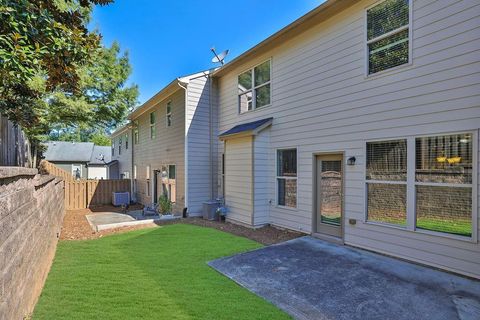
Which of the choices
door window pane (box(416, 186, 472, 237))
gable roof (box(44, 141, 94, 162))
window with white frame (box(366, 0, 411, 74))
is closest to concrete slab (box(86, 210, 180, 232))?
door window pane (box(416, 186, 472, 237))

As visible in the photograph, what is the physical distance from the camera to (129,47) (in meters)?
18.7

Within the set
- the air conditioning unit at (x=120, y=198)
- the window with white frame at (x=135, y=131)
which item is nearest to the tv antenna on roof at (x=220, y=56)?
the window with white frame at (x=135, y=131)

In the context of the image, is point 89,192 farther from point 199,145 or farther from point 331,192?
point 331,192

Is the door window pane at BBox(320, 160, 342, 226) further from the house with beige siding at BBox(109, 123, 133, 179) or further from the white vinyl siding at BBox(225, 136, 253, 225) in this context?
the house with beige siding at BBox(109, 123, 133, 179)

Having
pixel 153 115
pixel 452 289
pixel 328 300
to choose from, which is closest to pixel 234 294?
pixel 328 300

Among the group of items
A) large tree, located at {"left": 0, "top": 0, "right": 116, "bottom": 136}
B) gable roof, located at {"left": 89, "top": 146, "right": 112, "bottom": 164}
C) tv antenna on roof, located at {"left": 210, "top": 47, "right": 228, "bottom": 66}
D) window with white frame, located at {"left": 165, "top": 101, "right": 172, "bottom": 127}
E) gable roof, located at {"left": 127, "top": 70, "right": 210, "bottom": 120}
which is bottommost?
gable roof, located at {"left": 89, "top": 146, "right": 112, "bottom": 164}

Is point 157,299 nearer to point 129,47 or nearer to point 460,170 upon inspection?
point 460,170

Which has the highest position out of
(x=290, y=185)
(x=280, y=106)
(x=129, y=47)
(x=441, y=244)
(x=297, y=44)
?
(x=129, y=47)

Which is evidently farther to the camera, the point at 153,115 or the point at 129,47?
the point at 129,47

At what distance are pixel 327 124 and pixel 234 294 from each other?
4647 mm

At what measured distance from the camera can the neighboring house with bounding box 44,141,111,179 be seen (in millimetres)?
30625

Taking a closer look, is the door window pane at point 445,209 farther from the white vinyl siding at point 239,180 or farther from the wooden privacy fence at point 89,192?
the wooden privacy fence at point 89,192

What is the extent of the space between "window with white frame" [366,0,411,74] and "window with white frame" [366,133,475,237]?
171cm

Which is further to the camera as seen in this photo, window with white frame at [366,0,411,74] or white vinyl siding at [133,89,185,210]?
white vinyl siding at [133,89,185,210]
